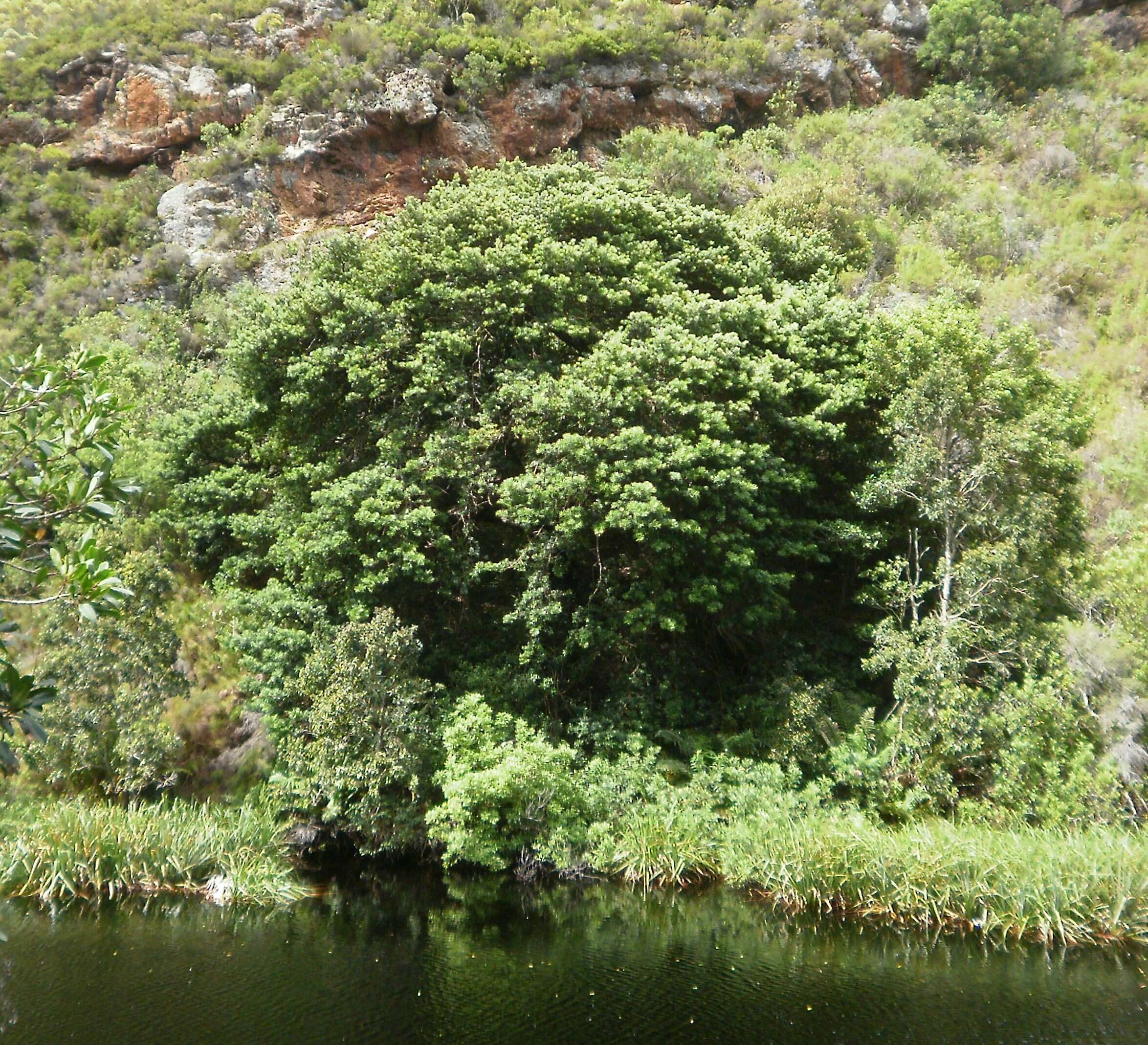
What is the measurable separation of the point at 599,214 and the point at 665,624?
31.3ft

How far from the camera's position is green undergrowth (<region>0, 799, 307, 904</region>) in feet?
42.7

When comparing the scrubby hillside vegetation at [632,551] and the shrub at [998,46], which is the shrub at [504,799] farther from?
the shrub at [998,46]

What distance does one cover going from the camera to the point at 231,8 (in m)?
39.2

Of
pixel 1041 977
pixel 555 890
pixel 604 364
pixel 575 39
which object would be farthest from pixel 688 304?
pixel 575 39

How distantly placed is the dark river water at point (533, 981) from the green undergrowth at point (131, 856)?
0.49 m

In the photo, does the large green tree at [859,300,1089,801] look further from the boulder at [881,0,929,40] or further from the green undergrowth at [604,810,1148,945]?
the boulder at [881,0,929,40]

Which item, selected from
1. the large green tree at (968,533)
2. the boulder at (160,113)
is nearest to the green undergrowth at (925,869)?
the large green tree at (968,533)

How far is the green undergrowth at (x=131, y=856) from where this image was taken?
1302 centimetres

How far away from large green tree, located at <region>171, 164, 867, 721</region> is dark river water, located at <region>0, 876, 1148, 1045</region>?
530cm

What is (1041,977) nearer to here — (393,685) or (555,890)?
(555,890)

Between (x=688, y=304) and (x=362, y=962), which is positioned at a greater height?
(x=688, y=304)

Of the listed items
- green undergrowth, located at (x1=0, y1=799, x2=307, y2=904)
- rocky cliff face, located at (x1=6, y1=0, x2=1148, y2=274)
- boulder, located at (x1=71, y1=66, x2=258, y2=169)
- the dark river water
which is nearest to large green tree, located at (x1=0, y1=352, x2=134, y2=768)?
the dark river water

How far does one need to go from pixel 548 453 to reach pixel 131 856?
30.6ft

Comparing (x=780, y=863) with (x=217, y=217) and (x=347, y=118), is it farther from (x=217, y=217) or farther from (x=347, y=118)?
(x=217, y=217)
